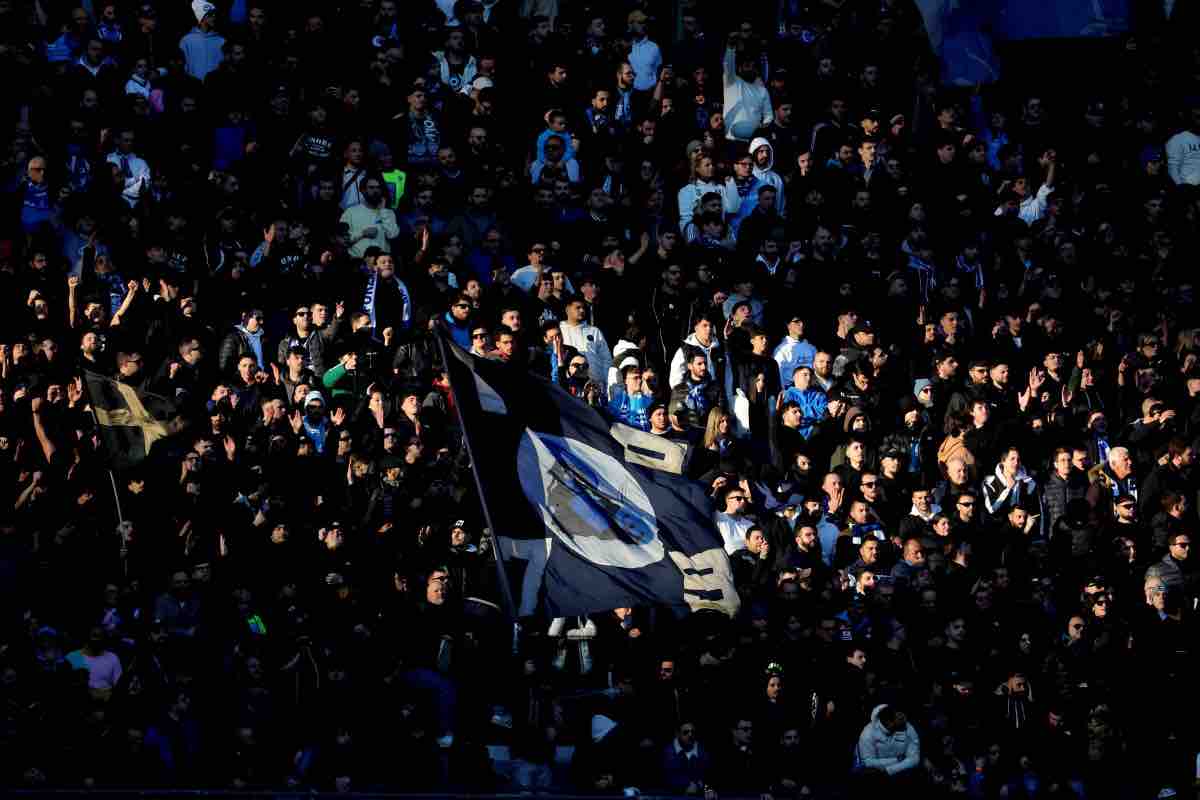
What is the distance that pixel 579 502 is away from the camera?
15.1 meters

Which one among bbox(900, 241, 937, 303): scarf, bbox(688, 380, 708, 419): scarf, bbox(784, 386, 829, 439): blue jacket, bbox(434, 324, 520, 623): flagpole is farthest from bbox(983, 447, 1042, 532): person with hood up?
bbox(434, 324, 520, 623): flagpole

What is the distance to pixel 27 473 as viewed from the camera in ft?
63.9

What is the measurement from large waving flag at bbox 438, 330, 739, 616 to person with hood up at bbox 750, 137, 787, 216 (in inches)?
365

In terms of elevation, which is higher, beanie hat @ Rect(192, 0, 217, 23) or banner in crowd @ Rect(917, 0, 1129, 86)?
banner in crowd @ Rect(917, 0, 1129, 86)

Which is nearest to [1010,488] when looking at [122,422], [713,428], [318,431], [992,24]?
[713,428]

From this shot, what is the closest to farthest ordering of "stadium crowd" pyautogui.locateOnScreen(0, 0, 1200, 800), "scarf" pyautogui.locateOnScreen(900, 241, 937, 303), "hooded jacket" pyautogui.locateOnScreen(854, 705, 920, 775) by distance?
1. "stadium crowd" pyautogui.locateOnScreen(0, 0, 1200, 800)
2. "hooded jacket" pyautogui.locateOnScreen(854, 705, 920, 775)
3. "scarf" pyautogui.locateOnScreen(900, 241, 937, 303)

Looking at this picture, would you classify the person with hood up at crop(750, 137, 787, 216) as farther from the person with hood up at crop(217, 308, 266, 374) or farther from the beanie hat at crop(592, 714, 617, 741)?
the beanie hat at crop(592, 714, 617, 741)

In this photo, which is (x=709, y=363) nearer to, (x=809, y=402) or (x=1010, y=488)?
(x=809, y=402)

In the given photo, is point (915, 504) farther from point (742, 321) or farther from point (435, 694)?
point (435, 694)

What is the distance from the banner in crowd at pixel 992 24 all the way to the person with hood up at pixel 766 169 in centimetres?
Result: 359

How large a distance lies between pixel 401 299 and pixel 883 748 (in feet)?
19.1

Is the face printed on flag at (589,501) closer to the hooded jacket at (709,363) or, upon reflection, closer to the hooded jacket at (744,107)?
the hooded jacket at (709,363)

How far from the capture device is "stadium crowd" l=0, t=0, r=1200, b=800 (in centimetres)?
1869

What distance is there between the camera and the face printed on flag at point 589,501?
15.0 metres
